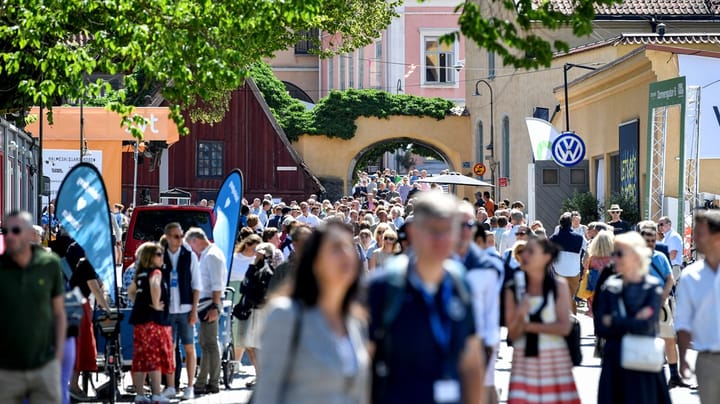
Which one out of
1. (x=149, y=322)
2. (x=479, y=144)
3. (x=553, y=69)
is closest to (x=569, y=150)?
(x=553, y=69)

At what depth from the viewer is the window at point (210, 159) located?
2178 inches

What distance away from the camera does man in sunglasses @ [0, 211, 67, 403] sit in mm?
8672

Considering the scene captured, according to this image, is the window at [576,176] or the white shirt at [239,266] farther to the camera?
the window at [576,176]

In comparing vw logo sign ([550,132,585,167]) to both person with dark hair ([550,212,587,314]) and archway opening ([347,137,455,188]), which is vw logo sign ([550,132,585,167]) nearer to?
person with dark hair ([550,212,587,314])

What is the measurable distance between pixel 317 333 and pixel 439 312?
71cm

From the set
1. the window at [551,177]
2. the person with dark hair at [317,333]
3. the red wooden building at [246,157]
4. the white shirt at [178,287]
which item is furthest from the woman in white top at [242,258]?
the red wooden building at [246,157]

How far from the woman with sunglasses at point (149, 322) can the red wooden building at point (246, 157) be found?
4121 centimetres

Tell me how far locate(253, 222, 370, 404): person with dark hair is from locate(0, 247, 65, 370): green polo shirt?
3287mm

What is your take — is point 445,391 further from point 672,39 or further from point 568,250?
point 672,39

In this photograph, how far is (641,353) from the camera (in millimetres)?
9188

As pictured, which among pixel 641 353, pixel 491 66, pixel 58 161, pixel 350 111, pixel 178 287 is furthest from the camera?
pixel 350 111

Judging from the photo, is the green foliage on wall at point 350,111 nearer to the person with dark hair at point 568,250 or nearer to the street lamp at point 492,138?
the street lamp at point 492,138

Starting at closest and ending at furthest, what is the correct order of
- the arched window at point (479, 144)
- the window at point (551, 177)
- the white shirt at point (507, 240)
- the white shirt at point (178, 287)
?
the white shirt at point (178, 287), the white shirt at point (507, 240), the window at point (551, 177), the arched window at point (479, 144)

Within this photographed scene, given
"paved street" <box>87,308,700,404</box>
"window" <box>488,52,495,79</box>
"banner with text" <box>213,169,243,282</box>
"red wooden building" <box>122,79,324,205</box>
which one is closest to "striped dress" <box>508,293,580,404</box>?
"paved street" <box>87,308,700,404</box>
